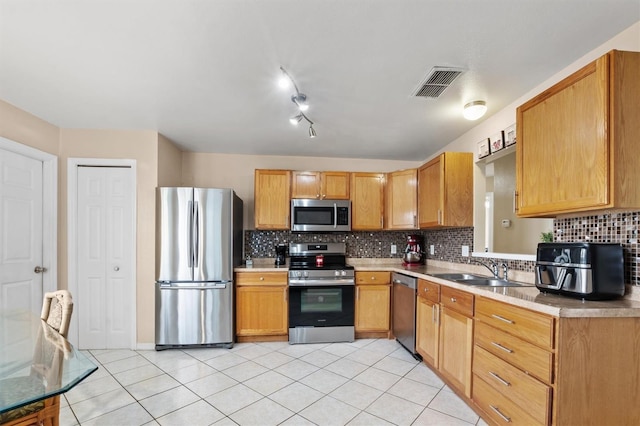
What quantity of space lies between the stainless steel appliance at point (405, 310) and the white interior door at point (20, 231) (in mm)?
3681

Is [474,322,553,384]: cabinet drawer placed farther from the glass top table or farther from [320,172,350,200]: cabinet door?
[320,172,350,200]: cabinet door

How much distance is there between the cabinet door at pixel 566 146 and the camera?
1458mm

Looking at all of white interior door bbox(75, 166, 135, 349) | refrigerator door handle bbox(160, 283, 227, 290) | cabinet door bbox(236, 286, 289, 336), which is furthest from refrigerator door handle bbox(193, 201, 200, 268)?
white interior door bbox(75, 166, 135, 349)

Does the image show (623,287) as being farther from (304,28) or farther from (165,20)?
(165,20)

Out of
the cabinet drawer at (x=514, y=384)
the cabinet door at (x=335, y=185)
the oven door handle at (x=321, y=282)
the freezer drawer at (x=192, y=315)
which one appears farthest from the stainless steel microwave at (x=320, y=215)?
the cabinet drawer at (x=514, y=384)

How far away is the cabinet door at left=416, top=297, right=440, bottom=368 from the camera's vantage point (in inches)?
102

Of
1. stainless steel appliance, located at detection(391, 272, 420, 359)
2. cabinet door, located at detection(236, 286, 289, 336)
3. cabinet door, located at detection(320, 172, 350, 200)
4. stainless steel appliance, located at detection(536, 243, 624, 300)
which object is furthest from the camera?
cabinet door, located at detection(320, 172, 350, 200)

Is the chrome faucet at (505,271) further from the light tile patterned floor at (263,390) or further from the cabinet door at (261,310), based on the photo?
the cabinet door at (261,310)

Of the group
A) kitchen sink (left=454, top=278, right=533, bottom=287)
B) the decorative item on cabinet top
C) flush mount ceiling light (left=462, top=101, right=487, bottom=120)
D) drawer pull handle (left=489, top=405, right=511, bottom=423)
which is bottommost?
drawer pull handle (left=489, top=405, right=511, bottom=423)

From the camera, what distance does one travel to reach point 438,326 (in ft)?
8.40

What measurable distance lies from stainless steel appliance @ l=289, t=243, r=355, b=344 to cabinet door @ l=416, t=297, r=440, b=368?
846 mm

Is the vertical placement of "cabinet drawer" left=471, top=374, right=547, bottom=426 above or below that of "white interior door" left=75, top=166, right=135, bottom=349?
below

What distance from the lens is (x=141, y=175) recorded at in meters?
3.23

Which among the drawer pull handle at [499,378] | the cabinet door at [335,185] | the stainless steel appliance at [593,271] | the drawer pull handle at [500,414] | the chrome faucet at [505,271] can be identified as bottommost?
the drawer pull handle at [500,414]
